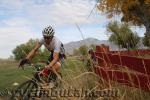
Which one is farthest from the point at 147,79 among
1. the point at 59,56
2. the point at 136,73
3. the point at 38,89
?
the point at 59,56

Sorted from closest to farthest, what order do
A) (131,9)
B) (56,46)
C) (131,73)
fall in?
(131,73)
(56,46)
(131,9)

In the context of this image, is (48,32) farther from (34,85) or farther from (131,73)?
(131,73)

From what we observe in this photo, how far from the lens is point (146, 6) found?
53.5 meters

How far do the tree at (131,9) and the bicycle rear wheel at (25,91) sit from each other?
4064cm

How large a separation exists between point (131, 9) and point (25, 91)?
152 feet

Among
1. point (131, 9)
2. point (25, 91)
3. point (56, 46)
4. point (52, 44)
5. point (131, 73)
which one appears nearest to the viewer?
point (131, 73)

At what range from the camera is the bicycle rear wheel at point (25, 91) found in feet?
35.3

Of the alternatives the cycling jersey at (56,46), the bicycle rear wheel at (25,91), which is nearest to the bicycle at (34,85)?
the bicycle rear wheel at (25,91)

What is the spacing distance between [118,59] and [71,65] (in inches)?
90.2

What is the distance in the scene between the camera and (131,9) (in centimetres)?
5616

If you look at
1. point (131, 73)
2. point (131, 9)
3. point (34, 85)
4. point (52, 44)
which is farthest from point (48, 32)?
point (131, 9)

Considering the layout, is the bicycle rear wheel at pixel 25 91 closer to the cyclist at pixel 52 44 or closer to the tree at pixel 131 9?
the cyclist at pixel 52 44

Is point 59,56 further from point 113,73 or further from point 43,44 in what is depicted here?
point 113,73

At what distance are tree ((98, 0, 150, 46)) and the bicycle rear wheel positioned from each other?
40.6 metres
